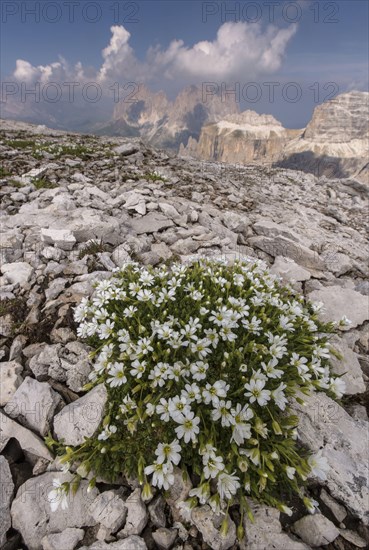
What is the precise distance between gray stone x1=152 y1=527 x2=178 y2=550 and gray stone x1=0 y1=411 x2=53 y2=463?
1480mm

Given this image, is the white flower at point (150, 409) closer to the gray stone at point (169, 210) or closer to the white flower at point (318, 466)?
the white flower at point (318, 466)

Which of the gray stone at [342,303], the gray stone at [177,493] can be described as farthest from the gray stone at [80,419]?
the gray stone at [342,303]

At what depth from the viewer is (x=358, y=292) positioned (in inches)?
268

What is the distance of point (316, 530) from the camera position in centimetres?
304

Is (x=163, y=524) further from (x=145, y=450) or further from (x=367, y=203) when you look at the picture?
(x=367, y=203)

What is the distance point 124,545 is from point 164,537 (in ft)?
1.26

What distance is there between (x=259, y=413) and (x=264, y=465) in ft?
1.85

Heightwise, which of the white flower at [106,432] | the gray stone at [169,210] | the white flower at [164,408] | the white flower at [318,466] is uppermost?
the gray stone at [169,210]

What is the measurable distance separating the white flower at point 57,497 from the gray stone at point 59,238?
481 centimetres

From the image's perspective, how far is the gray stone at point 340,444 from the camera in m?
3.37

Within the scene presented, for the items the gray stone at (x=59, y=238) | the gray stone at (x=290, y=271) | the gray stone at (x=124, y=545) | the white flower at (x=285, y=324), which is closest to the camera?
the gray stone at (x=124, y=545)

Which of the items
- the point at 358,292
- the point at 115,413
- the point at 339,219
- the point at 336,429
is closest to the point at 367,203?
the point at 339,219

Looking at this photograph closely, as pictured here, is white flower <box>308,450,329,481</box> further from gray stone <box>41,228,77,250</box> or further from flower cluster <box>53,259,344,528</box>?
gray stone <box>41,228,77,250</box>

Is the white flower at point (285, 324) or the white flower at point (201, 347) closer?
the white flower at point (201, 347)
